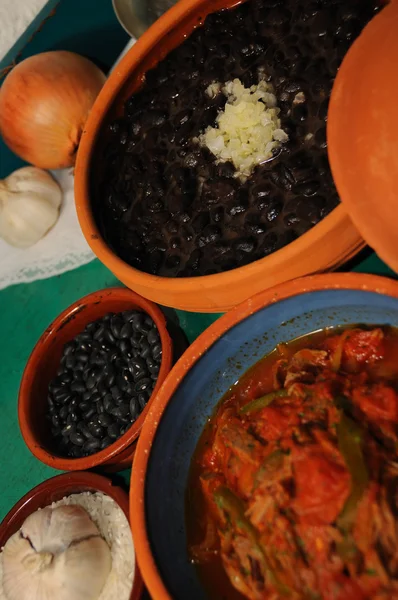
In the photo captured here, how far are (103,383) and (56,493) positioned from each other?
42 centimetres

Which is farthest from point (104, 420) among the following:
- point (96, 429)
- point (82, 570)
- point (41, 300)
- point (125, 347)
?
point (41, 300)

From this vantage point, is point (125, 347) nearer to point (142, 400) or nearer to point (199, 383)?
point (142, 400)

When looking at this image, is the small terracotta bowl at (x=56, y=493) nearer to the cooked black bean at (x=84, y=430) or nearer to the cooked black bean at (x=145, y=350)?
the cooked black bean at (x=84, y=430)

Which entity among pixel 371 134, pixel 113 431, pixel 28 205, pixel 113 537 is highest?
pixel 371 134

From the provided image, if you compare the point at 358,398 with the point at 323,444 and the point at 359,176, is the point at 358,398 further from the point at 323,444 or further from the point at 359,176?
the point at 359,176

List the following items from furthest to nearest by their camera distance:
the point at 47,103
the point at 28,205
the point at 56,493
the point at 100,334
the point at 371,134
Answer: the point at 28,205 < the point at 47,103 < the point at 100,334 < the point at 56,493 < the point at 371,134

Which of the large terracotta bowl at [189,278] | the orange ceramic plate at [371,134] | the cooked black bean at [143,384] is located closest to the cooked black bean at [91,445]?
the cooked black bean at [143,384]

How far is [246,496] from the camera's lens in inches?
57.9

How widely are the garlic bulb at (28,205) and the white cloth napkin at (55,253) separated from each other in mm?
43

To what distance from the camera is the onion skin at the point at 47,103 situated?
8.01 ft

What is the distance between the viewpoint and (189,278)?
1662mm

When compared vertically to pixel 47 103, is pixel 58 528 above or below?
below

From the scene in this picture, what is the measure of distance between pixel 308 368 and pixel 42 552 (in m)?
1.05

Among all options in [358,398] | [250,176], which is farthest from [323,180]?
[358,398]
